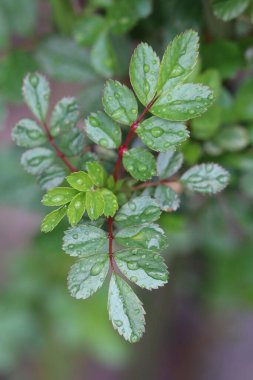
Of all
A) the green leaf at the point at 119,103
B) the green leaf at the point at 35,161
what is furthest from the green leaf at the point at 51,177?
the green leaf at the point at 119,103

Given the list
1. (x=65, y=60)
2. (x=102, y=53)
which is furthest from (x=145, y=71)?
(x=65, y=60)

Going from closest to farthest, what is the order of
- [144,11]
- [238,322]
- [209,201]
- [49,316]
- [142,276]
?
[142,276] → [144,11] → [209,201] → [49,316] → [238,322]

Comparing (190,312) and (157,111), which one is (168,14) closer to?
(157,111)

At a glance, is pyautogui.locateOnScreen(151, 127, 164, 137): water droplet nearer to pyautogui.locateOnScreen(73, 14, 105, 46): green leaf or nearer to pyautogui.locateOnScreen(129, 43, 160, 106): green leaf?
pyautogui.locateOnScreen(129, 43, 160, 106): green leaf

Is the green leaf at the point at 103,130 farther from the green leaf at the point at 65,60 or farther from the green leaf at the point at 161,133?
the green leaf at the point at 65,60

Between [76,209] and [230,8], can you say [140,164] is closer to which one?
[76,209]

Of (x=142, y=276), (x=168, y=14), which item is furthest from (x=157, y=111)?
(x=168, y=14)
